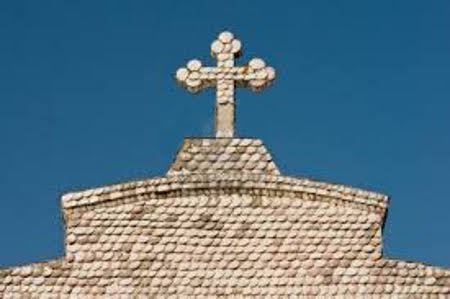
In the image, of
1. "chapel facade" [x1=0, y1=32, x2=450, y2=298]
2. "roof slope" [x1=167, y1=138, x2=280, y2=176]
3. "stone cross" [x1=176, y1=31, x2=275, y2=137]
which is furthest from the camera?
"stone cross" [x1=176, y1=31, x2=275, y2=137]

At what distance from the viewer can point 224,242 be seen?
923 inches

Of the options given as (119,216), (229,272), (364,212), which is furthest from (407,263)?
(119,216)

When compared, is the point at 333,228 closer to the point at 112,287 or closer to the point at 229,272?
the point at 229,272

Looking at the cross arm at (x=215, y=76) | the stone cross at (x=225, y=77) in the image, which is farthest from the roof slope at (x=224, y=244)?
the cross arm at (x=215, y=76)

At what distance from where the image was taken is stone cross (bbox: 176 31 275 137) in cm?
2433

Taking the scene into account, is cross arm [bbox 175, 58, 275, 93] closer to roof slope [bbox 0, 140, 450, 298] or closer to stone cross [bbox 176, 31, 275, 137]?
stone cross [bbox 176, 31, 275, 137]

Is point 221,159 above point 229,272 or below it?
above

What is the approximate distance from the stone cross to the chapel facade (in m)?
0.57

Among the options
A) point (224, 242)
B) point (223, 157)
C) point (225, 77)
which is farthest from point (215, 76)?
point (224, 242)

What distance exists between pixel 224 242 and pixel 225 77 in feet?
7.91

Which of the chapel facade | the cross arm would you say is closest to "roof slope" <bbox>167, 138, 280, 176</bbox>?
the chapel facade

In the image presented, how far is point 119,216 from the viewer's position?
2355 cm

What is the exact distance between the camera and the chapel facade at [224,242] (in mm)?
23125

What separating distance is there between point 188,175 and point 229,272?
4.82 feet
